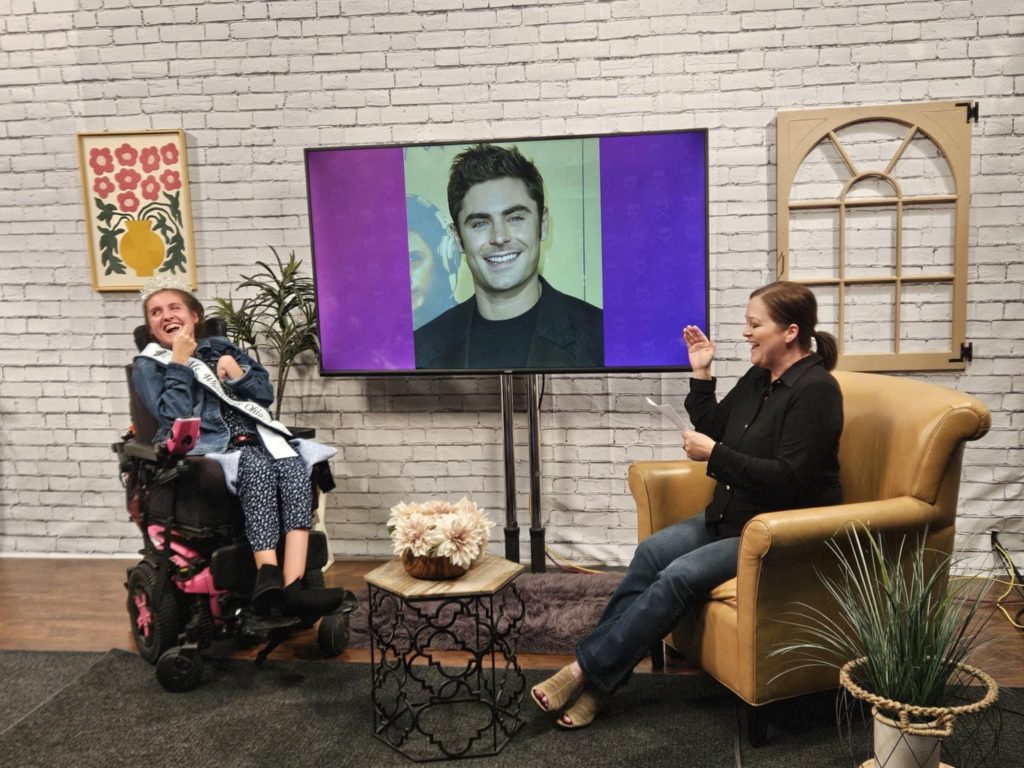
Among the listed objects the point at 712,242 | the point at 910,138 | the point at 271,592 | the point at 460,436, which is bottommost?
the point at 271,592

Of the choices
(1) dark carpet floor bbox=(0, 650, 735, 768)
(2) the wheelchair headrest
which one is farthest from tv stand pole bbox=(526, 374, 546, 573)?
(2) the wheelchair headrest

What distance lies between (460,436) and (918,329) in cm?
188

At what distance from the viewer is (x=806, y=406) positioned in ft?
7.29

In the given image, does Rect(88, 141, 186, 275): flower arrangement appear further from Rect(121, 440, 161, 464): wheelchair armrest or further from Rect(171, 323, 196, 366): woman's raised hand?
Rect(121, 440, 161, 464): wheelchair armrest

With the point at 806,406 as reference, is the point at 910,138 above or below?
above

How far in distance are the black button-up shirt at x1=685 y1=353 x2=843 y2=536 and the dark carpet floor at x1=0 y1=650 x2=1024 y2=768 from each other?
1.73 feet

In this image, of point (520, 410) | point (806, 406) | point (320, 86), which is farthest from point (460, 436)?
point (806, 406)

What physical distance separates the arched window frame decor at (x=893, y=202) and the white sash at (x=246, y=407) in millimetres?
1985

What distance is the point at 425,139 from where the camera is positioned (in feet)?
11.9

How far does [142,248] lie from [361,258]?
107 centimetres

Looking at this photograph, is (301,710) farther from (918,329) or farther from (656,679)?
(918,329)

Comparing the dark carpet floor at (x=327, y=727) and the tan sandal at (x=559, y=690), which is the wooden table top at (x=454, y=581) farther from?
the dark carpet floor at (x=327, y=727)

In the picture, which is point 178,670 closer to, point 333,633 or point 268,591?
point 268,591

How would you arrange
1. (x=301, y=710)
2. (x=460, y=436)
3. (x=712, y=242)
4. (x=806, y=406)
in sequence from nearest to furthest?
(x=806, y=406) → (x=301, y=710) → (x=712, y=242) → (x=460, y=436)
